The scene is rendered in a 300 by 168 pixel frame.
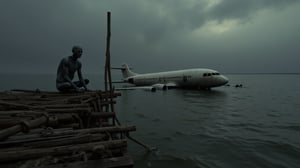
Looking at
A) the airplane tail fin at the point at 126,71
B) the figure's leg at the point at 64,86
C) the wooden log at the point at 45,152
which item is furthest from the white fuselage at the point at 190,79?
the wooden log at the point at 45,152

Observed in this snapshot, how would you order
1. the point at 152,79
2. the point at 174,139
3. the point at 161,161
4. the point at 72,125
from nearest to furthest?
the point at 72,125 < the point at 161,161 < the point at 174,139 < the point at 152,79

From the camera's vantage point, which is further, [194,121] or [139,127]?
[194,121]

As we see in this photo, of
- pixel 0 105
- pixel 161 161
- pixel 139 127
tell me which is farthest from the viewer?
pixel 139 127

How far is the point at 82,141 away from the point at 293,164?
651 cm

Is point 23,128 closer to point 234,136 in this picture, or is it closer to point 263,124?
point 234,136

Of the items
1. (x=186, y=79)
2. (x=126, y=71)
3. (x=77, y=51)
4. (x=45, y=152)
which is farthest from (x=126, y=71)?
(x=45, y=152)

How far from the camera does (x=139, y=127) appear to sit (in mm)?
11250

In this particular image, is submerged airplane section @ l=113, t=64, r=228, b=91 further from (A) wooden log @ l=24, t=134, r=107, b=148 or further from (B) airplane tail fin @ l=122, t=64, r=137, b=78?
(A) wooden log @ l=24, t=134, r=107, b=148

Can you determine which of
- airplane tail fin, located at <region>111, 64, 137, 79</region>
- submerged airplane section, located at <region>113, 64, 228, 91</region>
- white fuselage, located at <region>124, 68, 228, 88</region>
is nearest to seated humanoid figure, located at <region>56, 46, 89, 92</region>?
submerged airplane section, located at <region>113, 64, 228, 91</region>

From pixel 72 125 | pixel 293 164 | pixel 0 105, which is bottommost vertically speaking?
pixel 293 164

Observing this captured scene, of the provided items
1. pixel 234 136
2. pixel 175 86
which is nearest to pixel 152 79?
pixel 175 86

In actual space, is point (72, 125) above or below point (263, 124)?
above

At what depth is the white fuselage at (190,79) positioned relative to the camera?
37656 mm

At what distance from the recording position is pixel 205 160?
655cm
